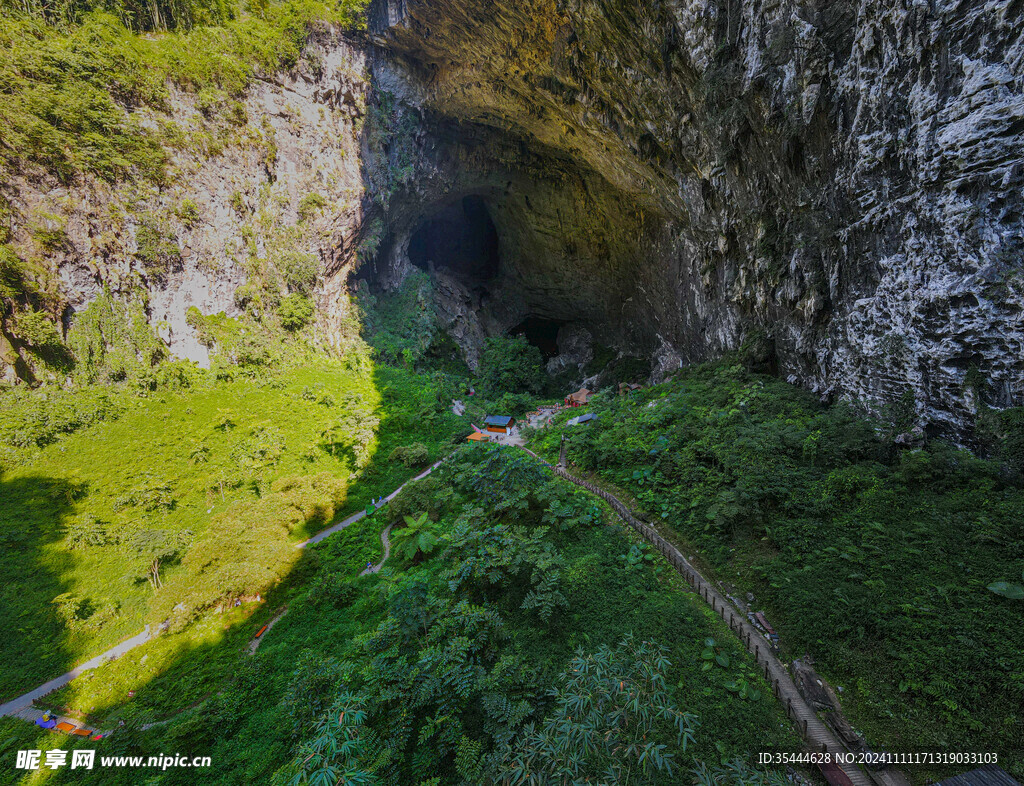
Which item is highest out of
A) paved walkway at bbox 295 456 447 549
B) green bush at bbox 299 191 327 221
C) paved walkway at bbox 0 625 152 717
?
green bush at bbox 299 191 327 221

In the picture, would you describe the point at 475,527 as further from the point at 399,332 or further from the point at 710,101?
the point at 399,332

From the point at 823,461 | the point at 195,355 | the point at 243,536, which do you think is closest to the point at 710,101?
the point at 823,461

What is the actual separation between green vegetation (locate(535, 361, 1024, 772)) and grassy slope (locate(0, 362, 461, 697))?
1614cm

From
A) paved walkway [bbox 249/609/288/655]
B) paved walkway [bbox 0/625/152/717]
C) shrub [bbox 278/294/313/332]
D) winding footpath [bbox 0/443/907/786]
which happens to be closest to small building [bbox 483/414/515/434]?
winding footpath [bbox 0/443/907/786]

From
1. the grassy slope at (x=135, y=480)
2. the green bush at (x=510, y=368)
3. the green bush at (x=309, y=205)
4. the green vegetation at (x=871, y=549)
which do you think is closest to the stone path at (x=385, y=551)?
the grassy slope at (x=135, y=480)

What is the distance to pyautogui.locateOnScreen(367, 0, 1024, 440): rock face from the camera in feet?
26.7

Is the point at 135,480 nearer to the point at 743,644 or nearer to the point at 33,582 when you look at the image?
the point at 33,582

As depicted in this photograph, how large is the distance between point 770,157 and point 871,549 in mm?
13140

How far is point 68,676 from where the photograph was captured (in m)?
11.5

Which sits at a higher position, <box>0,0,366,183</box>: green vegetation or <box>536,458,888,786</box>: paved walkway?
<box>0,0,366,183</box>: green vegetation

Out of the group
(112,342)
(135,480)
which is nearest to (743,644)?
(135,480)

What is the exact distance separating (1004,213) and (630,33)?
48.3 ft

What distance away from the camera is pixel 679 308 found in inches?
971

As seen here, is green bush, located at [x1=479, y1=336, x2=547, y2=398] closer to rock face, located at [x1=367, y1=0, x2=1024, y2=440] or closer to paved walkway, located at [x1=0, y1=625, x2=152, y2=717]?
rock face, located at [x1=367, y1=0, x2=1024, y2=440]
